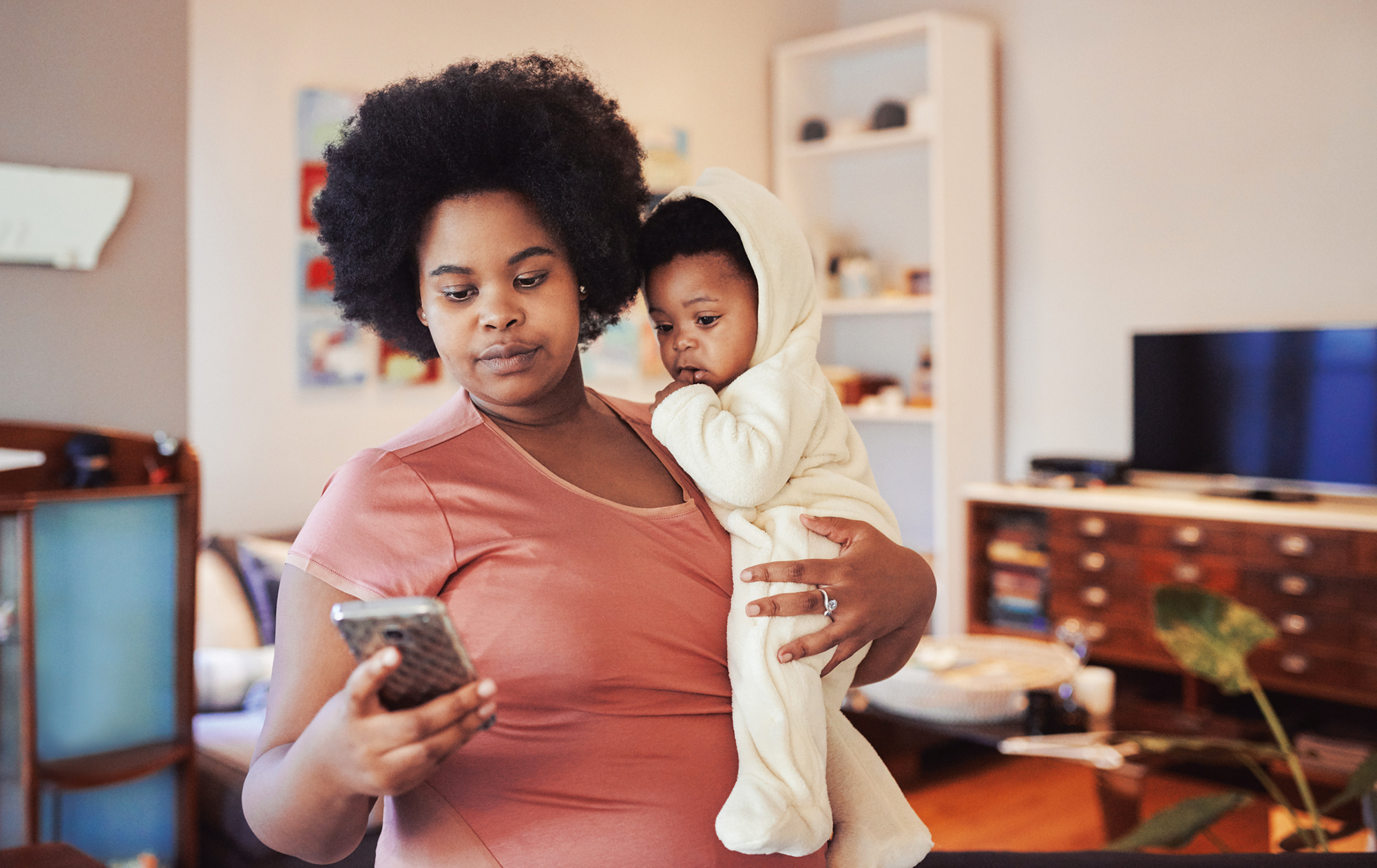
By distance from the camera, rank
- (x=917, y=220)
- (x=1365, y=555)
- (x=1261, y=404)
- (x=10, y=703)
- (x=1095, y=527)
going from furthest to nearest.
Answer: (x=917, y=220) → (x=1095, y=527) → (x=1261, y=404) → (x=1365, y=555) → (x=10, y=703)

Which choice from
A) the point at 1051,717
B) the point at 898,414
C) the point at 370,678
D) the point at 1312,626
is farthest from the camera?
the point at 898,414

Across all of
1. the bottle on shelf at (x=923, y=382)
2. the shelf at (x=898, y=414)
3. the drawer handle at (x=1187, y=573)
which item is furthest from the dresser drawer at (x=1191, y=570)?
the bottle on shelf at (x=923, y=382)

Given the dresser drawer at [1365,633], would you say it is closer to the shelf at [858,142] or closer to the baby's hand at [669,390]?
the shelf at [858,142]

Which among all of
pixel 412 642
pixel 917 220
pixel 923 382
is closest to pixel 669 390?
pixel 412 642

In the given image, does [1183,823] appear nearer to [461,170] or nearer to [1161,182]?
[461,170]

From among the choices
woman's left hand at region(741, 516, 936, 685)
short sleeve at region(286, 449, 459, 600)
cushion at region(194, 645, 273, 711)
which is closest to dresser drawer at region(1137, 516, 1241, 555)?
cushion at region(194, 645, 273, 711)

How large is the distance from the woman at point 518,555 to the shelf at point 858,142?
11.8 feet

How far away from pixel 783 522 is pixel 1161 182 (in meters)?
3.60

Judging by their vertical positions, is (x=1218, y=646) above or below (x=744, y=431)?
below

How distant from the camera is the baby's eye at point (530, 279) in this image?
934 millimetres

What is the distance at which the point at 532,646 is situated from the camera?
2.84 ft

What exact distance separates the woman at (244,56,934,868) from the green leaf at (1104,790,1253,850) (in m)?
0.72

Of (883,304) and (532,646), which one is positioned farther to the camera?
(883,304)

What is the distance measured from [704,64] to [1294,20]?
7.02 ft
